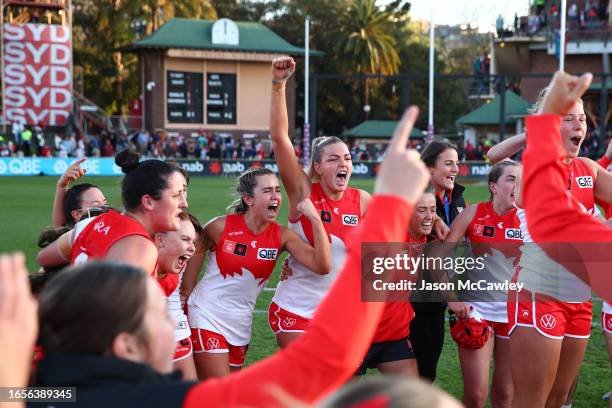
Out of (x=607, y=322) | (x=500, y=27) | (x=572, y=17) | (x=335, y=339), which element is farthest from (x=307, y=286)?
(x=500, y=27)

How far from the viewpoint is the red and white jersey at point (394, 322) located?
17.4ft

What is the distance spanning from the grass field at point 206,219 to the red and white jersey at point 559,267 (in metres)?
1.57

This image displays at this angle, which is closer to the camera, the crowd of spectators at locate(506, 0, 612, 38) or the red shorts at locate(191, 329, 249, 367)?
the red shorts at locate(191, 329, 249, 367)

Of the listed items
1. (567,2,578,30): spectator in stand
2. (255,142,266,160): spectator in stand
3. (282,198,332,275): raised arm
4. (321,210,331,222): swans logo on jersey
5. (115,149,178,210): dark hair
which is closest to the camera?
(115,149,178,210): dark hair

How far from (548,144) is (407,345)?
3218mm

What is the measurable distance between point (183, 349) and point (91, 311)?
3202mm

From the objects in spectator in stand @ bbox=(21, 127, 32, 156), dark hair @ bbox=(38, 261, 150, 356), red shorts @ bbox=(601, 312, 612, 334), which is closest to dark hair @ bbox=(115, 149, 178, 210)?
dark hair @ bbox=(38, 261, 150, 356)

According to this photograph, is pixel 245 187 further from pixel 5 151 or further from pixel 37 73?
pixel 37 73

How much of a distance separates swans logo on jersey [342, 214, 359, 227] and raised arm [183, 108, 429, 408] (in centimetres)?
347

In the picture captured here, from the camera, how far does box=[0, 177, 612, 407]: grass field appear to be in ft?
22.4

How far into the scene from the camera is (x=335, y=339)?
1949 millimetres

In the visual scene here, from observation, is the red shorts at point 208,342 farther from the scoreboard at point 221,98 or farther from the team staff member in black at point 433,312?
the scoreboard at point 221,98

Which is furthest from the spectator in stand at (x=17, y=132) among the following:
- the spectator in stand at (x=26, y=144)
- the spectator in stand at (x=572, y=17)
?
the spectator in stand at (x=572, y=17)

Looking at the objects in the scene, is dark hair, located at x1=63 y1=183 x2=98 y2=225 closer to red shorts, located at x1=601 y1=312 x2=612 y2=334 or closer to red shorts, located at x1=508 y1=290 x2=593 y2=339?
red shorts, located at x1=508 y1=290 x2=593 y2=339
